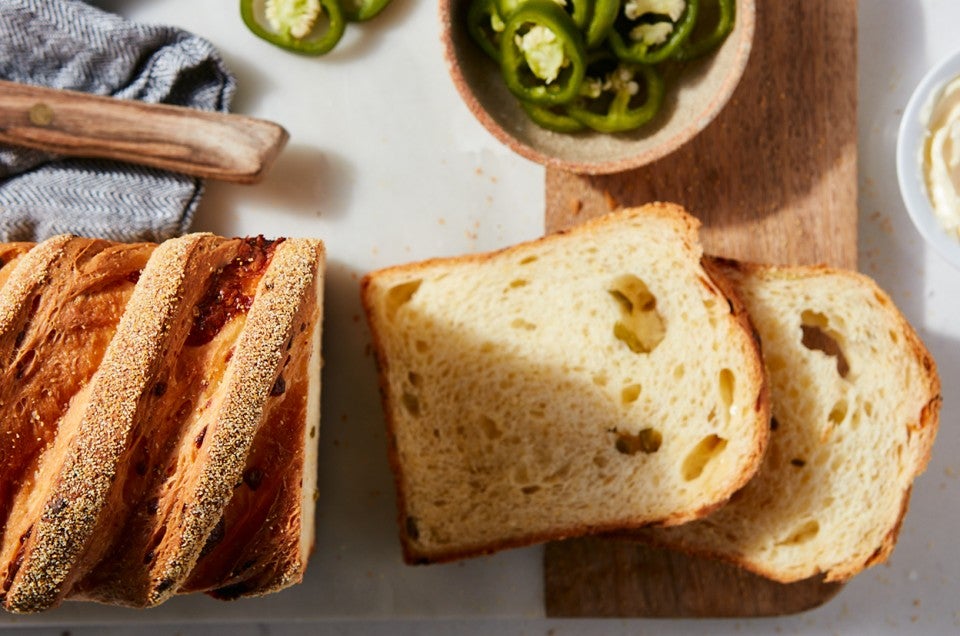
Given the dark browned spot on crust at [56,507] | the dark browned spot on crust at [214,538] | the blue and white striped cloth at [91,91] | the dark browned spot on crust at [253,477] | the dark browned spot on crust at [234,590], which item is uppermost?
the blue and white striped cloth at [91,91]

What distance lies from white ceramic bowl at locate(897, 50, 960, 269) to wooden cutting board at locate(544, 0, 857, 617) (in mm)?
195

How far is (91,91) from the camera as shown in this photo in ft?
8.40

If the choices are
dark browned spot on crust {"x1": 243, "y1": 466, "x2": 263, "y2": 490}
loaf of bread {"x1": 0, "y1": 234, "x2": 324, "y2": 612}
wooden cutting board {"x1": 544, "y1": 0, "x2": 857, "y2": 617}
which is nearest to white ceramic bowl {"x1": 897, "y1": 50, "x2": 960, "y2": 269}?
wooden cutting board {"x1": 544, "y1": 0, "x2": 857, "y2": 617}

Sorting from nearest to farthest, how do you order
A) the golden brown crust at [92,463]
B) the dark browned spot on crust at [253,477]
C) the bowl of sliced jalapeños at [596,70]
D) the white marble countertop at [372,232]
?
the golden brown crust at [92,463] < the dark browned spot on crust at [253,477] < the bowl of sliced jalapeños at [596,70] < the white marble countertop at [372,232]

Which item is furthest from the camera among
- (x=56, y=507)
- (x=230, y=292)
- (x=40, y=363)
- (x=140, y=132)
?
(x=140, y=132)

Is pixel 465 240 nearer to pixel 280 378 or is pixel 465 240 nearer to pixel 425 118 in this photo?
pixel 425 118

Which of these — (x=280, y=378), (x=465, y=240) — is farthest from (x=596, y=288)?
(x=280, y=378)

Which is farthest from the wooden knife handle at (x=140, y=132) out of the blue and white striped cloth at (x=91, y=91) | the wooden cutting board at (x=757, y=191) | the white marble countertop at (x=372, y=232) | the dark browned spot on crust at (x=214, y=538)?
the dark browned spot on crust at (x=214, y=538)

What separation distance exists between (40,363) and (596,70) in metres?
1.62

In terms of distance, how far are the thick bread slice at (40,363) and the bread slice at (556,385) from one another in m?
0.84

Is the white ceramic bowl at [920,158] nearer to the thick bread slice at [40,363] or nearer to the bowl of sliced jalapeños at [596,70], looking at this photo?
the bowl of sliced jalapeños at [596,70]

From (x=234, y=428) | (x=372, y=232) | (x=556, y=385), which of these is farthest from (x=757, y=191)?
(x=234, y=428)

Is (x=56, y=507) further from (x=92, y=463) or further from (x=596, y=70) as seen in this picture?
(x=596, y=70)

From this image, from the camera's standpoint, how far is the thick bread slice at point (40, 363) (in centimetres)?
173
